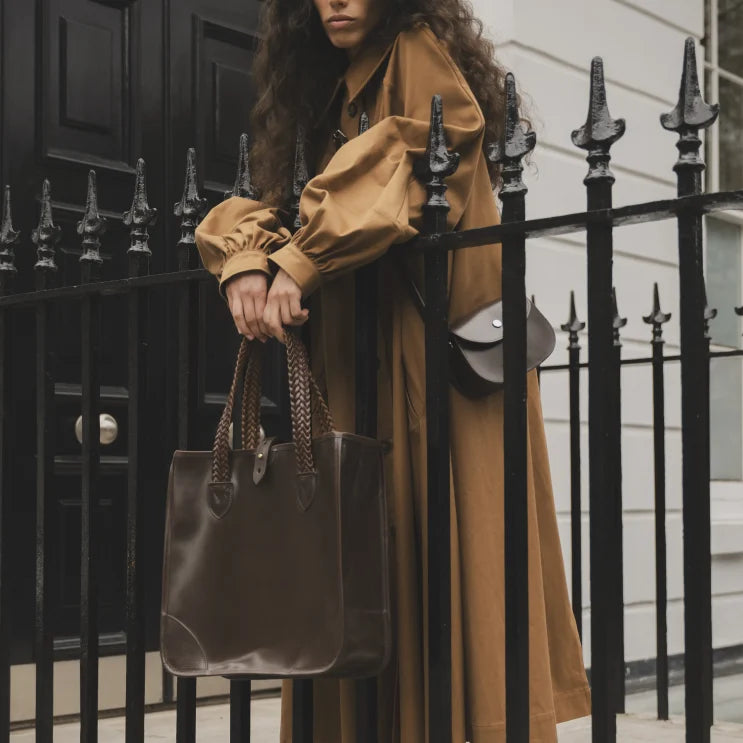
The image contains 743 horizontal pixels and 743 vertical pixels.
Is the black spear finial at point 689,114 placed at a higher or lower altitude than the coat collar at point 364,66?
lower

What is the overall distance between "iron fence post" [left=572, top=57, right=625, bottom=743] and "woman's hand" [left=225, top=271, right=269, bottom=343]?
23.9 inches

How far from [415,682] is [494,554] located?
11.6 inches

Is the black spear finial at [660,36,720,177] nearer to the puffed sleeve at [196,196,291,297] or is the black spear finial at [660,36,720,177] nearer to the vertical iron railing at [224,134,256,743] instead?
the puffed sleeve at [196,196,291,297]

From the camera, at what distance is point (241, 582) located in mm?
2020

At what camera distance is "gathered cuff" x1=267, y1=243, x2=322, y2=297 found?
6.63ft

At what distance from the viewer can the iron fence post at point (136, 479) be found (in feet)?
8.16

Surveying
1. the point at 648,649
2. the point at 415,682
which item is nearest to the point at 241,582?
the point at 415,682

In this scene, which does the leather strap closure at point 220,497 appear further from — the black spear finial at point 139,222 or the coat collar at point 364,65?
the coat collar at point 364,65

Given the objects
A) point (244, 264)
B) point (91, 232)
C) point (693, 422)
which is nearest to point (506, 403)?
point (693, 422)

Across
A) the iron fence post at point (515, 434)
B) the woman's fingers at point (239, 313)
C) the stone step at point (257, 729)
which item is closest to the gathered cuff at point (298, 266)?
the woman's fingers at point (239, 313)

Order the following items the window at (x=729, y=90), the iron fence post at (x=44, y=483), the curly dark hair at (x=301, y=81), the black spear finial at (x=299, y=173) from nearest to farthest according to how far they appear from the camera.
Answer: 1. the black spear finial at (x=299, y=173)
2. the curly dark hair at (x=301, y=81)
3. the iron fence post at (x=44, y=483)
4. the window at (x=729, y=90)

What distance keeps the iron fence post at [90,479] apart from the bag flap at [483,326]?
965mm

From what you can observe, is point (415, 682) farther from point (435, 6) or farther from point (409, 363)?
point (435, 6)

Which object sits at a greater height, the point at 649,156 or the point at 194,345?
the point at 649,156
